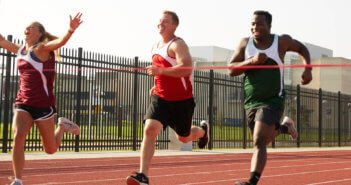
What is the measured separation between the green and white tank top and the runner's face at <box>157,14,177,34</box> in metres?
0.95

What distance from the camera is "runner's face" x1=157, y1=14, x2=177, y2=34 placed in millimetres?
5707

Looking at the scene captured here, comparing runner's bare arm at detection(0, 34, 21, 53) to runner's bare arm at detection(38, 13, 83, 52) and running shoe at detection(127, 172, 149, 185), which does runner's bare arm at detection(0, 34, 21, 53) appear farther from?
running shoe at detection(127, 172, 149, 185)

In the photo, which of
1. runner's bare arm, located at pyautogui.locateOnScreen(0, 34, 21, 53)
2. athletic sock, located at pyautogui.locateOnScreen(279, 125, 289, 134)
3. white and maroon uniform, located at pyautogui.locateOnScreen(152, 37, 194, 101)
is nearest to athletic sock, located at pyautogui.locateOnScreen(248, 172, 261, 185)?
athletic sock, located at pyautogui.locateOnScreen(279, 125, 289, 134)

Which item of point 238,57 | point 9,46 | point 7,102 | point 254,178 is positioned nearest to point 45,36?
point 9,46

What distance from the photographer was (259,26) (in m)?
5.37

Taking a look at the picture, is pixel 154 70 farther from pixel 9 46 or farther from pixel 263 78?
pixel 9 46

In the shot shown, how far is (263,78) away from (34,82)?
241cm

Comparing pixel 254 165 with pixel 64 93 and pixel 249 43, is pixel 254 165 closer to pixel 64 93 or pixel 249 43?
pixel 249 43

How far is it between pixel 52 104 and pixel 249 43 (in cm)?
223

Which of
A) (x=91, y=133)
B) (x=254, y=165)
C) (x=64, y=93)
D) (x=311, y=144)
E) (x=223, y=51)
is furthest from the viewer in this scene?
(x=223, y=51)

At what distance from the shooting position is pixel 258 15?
539cm

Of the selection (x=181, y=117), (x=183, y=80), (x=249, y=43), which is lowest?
(x=181, y=117)

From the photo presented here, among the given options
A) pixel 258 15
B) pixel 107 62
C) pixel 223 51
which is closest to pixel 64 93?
pixel 107 62

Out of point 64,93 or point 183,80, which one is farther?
point 64,93
